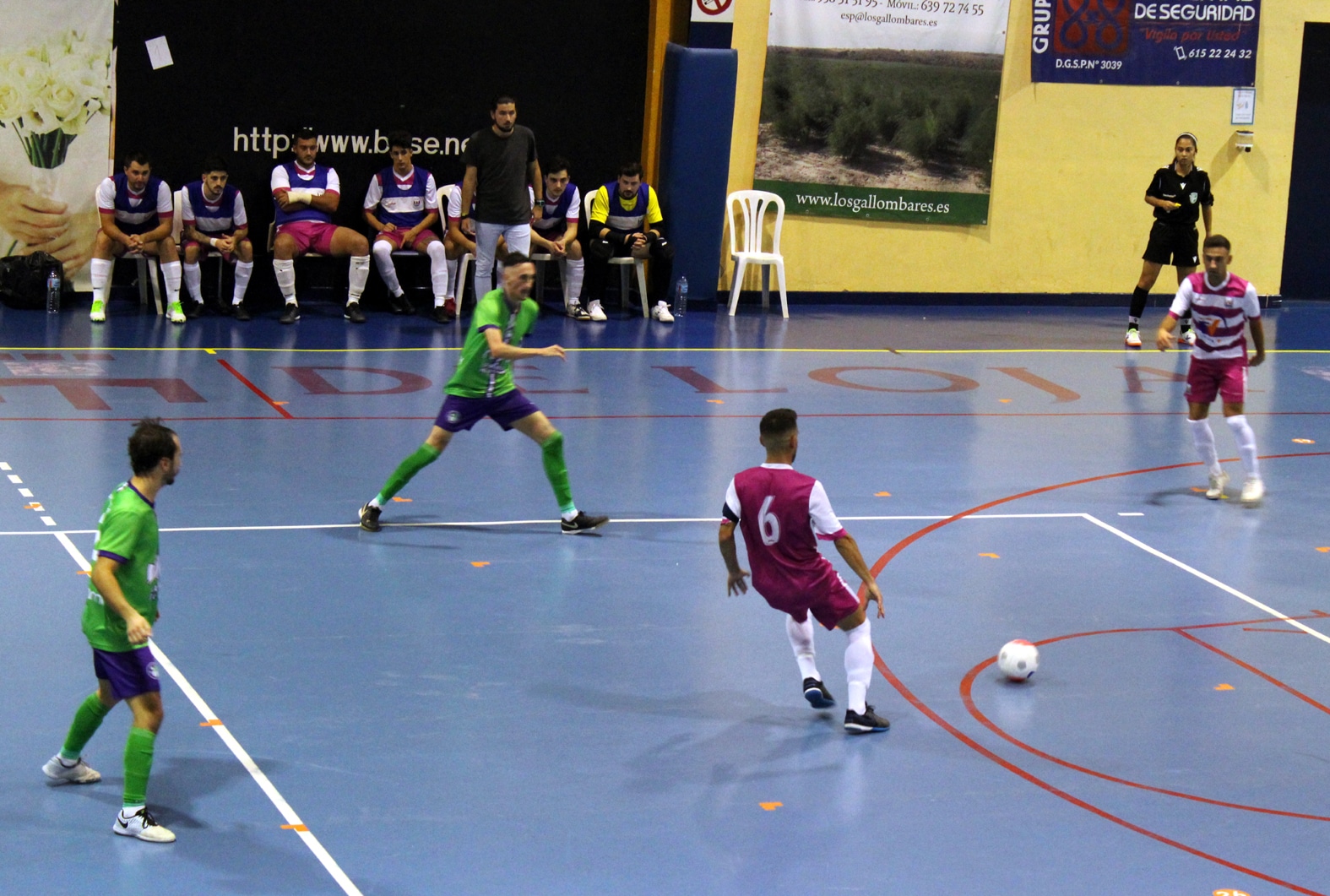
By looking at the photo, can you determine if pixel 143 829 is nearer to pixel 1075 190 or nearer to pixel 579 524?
pixel 579 524

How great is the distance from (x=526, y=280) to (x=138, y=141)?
958 centimetres

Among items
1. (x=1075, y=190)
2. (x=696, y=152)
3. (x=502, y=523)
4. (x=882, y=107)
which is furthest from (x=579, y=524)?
(x=1075, y=190)

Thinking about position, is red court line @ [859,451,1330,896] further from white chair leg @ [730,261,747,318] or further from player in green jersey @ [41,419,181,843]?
white chair leg @ [730,261,747,318]

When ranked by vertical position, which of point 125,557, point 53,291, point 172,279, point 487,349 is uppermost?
point 172,279

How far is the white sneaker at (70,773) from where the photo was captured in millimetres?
5809

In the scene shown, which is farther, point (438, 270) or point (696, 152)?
point (696, 152)

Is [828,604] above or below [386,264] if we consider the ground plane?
below

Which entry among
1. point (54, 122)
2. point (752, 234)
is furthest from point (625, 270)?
point (54, 122)

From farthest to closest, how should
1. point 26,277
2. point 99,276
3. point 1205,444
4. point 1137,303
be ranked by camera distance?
point 1137,303 → point 26,277 → point 99,276 → point 1205,444

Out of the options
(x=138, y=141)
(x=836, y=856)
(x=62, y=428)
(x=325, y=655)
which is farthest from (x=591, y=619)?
(x=138, y=141)

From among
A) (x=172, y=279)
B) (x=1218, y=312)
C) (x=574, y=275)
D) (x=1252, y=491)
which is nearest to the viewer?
(x=1218, y=312)

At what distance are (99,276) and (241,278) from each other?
1390 millimetres

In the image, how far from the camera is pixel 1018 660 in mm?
7246

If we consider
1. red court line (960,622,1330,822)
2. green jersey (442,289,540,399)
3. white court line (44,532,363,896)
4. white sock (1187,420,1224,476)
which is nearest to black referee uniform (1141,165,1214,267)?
white sock (1187,420,1224,476)
